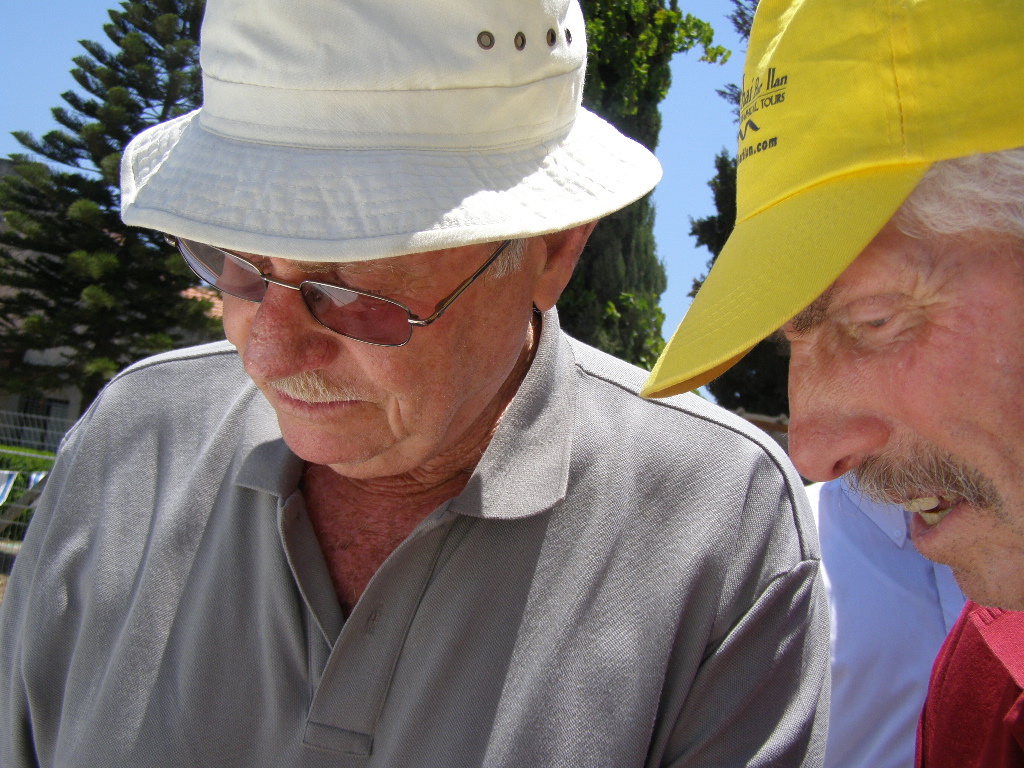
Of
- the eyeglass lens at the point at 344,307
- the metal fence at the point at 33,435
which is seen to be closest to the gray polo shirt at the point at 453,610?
the eyeglass lens at the point at 344,307

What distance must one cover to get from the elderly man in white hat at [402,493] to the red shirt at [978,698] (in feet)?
0.92

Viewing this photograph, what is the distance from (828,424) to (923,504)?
19cm

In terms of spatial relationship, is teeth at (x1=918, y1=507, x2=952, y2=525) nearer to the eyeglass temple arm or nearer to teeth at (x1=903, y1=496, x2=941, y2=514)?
teeth at (x1=903, y1=496, x2=941, y2=514)

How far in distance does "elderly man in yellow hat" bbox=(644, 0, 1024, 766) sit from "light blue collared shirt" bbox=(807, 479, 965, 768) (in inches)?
55.6

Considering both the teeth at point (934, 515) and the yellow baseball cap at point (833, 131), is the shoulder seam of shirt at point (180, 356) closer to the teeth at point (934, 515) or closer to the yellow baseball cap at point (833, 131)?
the yellow baseball cap at point (833, 131)

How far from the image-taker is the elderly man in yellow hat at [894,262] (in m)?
0.98

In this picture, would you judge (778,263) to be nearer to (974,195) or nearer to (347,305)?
(974,195)

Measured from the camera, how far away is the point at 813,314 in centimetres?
118

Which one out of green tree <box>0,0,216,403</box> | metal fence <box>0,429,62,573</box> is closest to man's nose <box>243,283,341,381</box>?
metal fence <box>0,429,62,573</box>

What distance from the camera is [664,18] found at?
892 cm

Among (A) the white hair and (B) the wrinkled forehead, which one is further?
(B) the wrinkled forehead

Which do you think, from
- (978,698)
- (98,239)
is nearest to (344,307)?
(978,698)

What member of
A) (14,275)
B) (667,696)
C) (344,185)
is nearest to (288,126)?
(344,185)

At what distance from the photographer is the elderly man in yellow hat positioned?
0.98 meters
